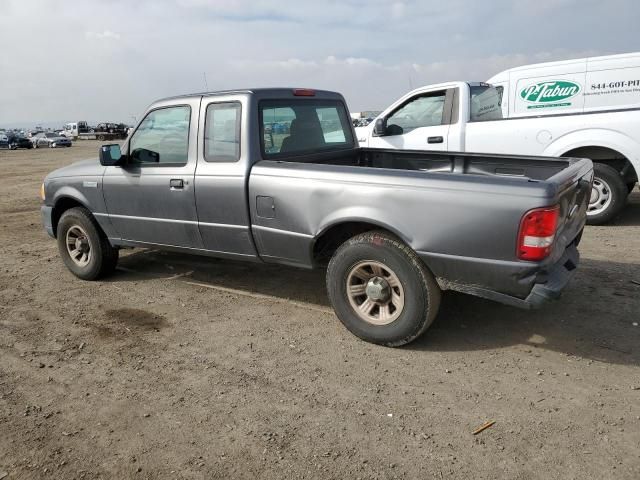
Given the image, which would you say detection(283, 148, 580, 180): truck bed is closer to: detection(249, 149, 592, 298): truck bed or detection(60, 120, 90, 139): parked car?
detection(249, 149, 592, 298): truck bed

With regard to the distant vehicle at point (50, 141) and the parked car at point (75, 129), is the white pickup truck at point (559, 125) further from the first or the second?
the parked car at point (75, 129)

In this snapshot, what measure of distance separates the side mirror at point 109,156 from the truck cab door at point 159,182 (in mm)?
80

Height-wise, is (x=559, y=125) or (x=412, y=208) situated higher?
(x=559, y=125)

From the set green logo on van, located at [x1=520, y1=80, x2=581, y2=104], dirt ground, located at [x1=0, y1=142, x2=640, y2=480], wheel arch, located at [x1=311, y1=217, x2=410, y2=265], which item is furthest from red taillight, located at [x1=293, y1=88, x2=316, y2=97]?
green logo on van, located at [x1=520, y1=80, x2=581, y2=104]

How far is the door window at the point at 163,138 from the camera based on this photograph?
180 inches

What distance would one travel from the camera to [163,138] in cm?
473

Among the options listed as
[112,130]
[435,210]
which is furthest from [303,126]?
[112,130]

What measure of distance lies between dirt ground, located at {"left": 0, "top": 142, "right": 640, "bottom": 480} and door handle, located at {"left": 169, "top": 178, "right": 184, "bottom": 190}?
107 cm

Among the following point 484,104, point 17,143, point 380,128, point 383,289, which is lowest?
point 383,289

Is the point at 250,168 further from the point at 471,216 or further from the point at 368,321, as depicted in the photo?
the point at 471,216

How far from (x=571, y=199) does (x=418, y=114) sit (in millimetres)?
4799

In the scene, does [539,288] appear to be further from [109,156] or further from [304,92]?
[109,156]

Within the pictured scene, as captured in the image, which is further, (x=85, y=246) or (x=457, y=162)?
(x=85, y=246)

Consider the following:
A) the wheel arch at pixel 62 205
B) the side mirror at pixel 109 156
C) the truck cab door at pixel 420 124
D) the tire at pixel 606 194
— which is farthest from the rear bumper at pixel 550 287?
the truck cab door at pixel 420 124
